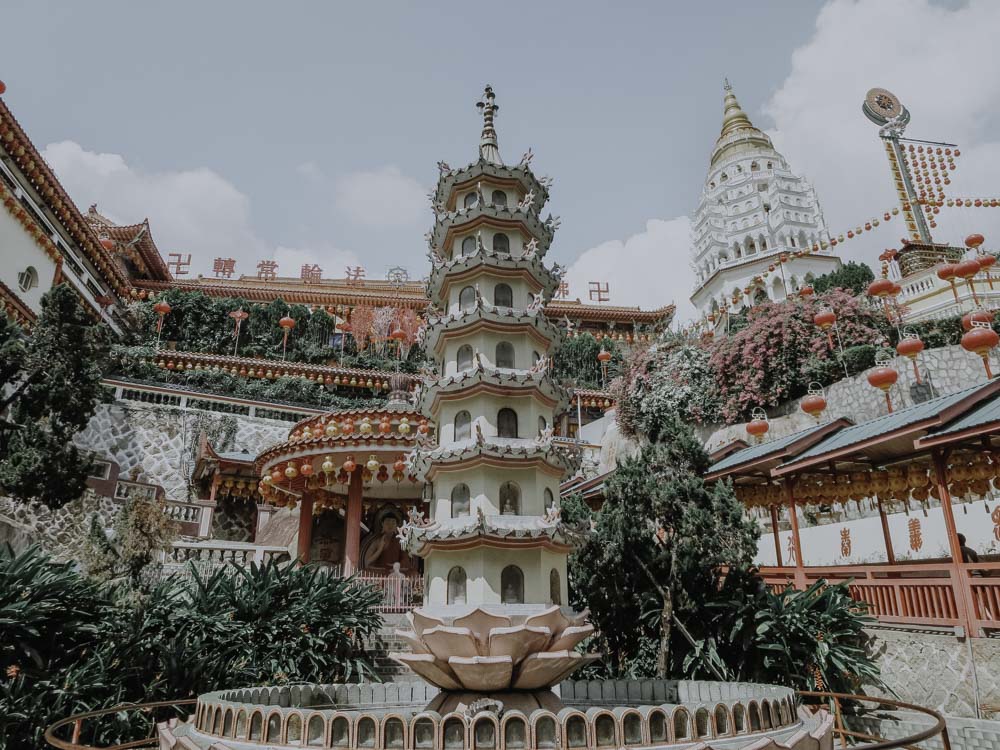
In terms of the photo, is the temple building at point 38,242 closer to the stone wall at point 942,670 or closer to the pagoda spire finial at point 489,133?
the pagoda spire finial at point 489,133

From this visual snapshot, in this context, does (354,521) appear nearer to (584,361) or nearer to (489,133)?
(489,133)

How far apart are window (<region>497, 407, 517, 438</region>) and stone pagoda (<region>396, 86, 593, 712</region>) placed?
0.02m

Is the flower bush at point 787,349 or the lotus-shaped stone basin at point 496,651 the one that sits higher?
the flower bush at point 787,349

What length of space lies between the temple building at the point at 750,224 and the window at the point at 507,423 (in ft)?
149

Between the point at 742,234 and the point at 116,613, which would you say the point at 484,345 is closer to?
the point at 116,613

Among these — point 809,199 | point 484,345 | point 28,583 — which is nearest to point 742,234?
point 809,199

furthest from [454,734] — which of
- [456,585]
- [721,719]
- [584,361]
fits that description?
[584,361]

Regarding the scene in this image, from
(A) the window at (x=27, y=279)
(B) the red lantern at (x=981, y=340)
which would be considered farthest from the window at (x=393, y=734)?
(A) the window at (x=27, y=279)

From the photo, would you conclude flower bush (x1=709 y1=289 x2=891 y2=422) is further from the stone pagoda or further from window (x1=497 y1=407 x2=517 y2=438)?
window (x1=497 y1=407 x2=517 y2=438)

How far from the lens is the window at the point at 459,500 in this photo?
8938 mm

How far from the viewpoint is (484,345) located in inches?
382

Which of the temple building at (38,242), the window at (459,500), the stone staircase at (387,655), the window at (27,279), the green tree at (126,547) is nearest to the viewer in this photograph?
the window at (459,500)

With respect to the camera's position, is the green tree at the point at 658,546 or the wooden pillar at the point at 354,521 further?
the wooden pillar at the point at 354,521

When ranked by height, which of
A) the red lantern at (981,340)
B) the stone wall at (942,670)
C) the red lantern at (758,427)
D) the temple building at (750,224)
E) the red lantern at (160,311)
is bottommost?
the stone wall at (942,670)
